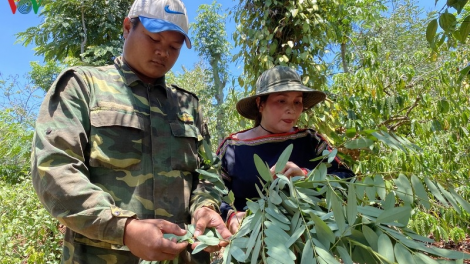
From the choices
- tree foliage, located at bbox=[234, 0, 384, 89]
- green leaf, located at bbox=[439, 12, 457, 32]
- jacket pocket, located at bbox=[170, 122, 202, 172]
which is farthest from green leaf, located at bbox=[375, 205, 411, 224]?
tree foliage, located at bbox=[234, 0, 384, 89]

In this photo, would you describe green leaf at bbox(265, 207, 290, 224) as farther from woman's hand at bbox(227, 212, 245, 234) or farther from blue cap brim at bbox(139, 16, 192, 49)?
blue cap brim at bbox(139, 16, 192, 49)

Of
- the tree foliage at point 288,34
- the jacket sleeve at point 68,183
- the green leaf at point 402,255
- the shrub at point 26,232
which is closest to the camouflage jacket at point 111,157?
the jacket sleeve at point 68,183

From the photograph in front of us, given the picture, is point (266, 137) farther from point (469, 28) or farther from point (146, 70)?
point (469, 28)

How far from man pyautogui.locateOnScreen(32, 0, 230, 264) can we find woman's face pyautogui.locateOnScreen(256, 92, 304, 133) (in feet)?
1.33

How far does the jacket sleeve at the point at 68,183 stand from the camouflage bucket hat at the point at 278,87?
90cm

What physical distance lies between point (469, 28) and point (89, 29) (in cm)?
816

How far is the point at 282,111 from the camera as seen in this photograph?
1.63 metres

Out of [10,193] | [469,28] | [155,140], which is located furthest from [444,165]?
[10,193]

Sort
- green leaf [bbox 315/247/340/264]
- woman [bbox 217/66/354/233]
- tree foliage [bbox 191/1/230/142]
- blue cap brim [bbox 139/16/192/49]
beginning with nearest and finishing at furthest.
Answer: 1. green leaf [bbox 315/247/340/264]
2. blue cap brim [bbox 139/16/192/49]
3. woman [bbox 217/66/354/233]
4. tree foliage [bbox 191/1/230/142]

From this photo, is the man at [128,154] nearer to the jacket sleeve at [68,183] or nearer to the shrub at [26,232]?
the jacket sleeve at [68,183]

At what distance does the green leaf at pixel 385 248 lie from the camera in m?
0.68

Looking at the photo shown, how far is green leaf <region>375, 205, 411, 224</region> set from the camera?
0.71m

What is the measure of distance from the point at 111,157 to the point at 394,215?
2.60 ft

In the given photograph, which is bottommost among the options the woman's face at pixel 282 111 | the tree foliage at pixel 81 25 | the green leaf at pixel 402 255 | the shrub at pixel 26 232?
the shrub at pixel 26 232
